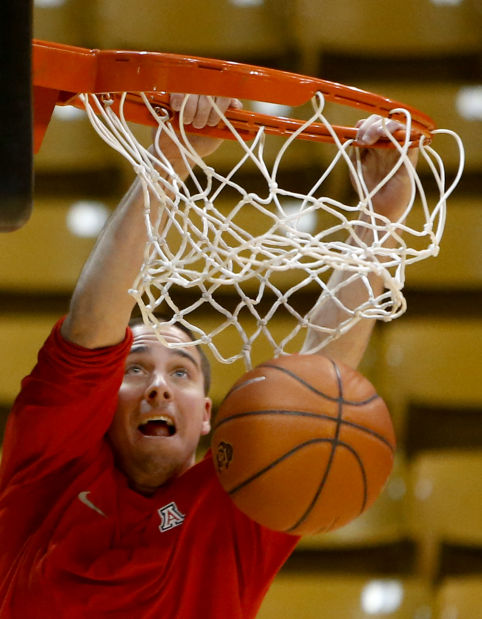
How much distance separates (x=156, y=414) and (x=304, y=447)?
539 mm

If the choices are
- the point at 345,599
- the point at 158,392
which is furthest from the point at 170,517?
the point at 345,599

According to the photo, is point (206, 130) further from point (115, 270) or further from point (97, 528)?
point (97, 528)

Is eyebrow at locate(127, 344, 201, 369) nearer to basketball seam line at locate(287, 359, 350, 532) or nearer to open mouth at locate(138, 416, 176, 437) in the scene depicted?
open mouth at locate(138, 416, 176, 437)

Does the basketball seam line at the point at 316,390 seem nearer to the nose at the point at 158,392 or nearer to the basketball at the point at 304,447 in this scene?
the basketball at the point at 304,447

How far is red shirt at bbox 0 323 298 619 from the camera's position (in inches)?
68.1

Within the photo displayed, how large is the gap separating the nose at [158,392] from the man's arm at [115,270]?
227 mm

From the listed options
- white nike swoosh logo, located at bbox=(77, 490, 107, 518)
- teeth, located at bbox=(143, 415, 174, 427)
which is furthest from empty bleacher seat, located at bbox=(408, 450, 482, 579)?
white nike swoosh logo, located at bbox=(77, 490, 107, 518)

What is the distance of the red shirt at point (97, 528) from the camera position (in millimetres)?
1729

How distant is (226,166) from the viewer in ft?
9.57

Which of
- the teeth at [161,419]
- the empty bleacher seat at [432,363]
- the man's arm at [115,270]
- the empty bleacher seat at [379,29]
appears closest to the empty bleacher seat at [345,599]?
the empty bleacher seat at [432,363]

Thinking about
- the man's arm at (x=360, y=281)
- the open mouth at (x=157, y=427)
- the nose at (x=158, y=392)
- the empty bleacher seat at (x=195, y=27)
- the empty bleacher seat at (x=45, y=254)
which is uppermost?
the empty bleacher seat at (x=195, y=27)

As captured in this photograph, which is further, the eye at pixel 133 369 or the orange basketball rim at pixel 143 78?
the eye at pixel 133 369

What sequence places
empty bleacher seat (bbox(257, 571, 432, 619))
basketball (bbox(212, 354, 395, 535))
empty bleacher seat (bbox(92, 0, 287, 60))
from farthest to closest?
empty bleacher seat (bbox(92, 0, 287, 60)) < empty bleacher seat (bbox(257, 571, 432, 619)) < basketball (bbox(212, 354, 395, 535))

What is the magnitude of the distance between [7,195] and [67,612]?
990 millimetres
